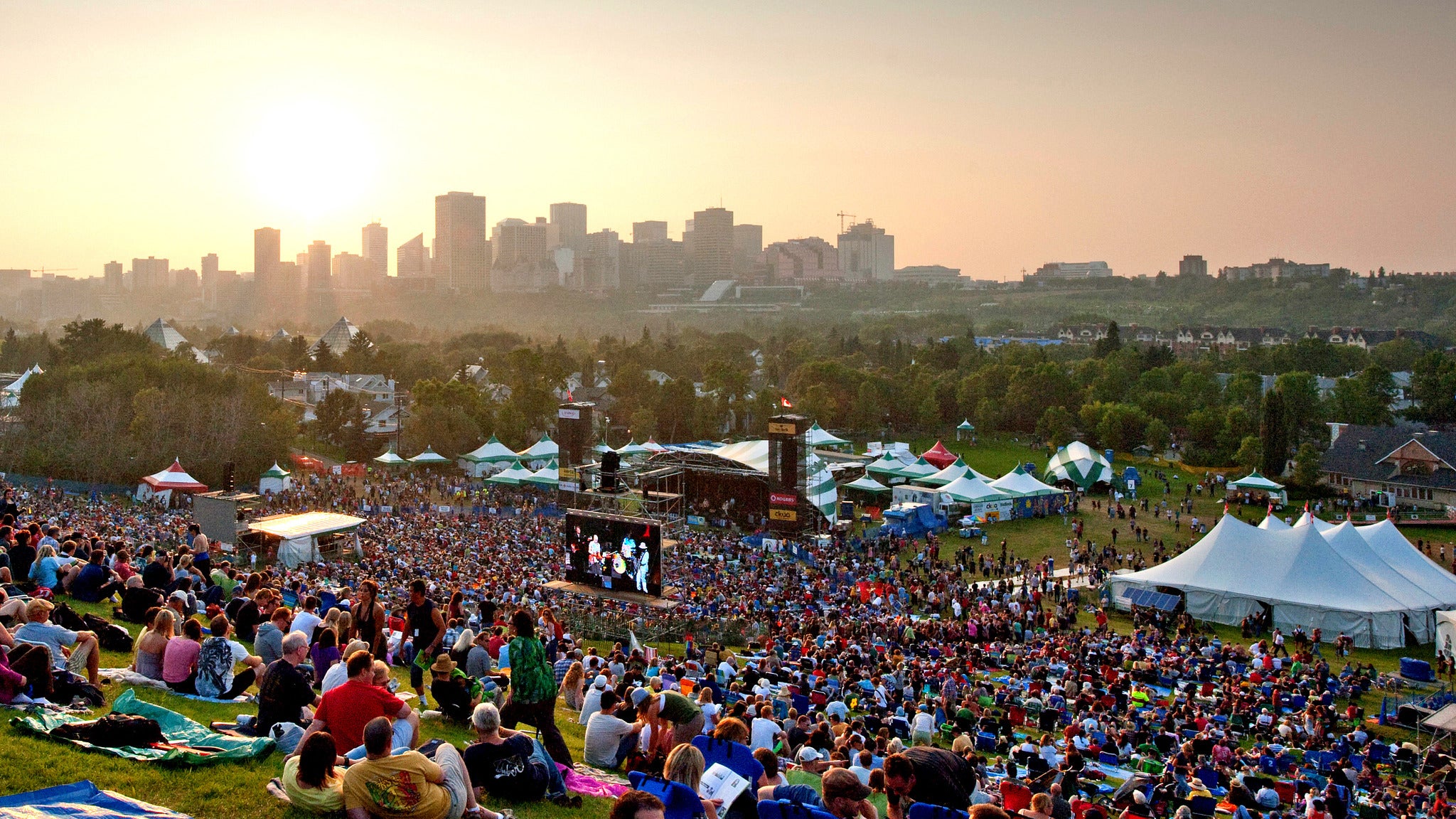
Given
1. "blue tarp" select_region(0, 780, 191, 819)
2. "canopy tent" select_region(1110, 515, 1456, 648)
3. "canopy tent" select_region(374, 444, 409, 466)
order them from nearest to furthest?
"blue tarp" select_region(0, 780, 191, 819) < "canopy tent" select_region(1110, 515, 1456, 648) < "canopy tent" select_region(374, 444, 409, 466)

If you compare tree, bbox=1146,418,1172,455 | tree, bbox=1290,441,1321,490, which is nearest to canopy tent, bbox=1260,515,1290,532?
tree, bbox=1290,441,1321,490

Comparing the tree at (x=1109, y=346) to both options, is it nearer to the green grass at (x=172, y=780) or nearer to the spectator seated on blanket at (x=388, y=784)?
the green grass at (x=172, y=780)

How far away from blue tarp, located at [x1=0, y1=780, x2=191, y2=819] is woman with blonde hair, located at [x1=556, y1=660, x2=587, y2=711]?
13.0 ft

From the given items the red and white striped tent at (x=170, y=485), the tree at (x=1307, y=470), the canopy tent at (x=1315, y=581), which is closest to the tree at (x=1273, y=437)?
the tree at (x=1307, y=470)

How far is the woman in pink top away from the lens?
7.29 metres

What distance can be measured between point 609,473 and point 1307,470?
1150 inches

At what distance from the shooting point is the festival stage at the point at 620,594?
18516 millimetres

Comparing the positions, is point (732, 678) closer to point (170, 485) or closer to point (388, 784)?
point (388, 784)

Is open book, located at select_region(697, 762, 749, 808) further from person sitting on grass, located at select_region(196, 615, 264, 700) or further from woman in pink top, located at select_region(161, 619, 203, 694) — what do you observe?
woman in pink top, located at select_region(161, 619, 203, 694)

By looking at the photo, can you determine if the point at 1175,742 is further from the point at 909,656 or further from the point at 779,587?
the point at 779,587

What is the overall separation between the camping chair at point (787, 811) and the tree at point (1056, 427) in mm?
45708

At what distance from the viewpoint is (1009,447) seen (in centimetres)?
5056

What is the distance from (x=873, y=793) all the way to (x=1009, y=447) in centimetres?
4557

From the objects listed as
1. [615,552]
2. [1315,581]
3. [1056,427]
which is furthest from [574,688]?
[1056,427]
